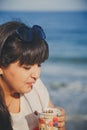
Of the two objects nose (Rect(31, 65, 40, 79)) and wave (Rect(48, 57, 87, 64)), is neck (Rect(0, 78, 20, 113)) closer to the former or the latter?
nose (Rect(31, 65, 40, 79))

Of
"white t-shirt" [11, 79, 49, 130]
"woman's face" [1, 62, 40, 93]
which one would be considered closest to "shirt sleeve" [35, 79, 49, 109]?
"white t-shirt" [11, 79, 49, 130]

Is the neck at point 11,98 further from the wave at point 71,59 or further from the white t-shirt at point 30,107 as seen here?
the wave at point 71,59

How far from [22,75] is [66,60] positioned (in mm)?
412

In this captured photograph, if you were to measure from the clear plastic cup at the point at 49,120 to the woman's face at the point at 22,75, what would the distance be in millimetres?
153

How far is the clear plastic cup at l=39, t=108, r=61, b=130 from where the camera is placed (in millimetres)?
1295

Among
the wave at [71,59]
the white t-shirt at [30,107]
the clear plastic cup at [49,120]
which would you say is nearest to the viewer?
the clear plastic cup at [49,120]

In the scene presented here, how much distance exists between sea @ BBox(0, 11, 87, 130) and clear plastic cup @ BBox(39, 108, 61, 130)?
1.32ft

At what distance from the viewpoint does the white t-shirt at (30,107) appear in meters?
1.49

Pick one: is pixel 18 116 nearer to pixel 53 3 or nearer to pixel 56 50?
pixel 56 50

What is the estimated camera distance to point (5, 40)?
137 centimetres

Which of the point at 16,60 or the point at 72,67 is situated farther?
the point at 72,67

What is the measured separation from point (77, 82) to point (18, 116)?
41 cm

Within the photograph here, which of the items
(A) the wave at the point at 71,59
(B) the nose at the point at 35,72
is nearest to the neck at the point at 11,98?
(B) the nose at the point at 35,72

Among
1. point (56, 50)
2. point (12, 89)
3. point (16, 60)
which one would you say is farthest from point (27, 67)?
point (56, 50)
